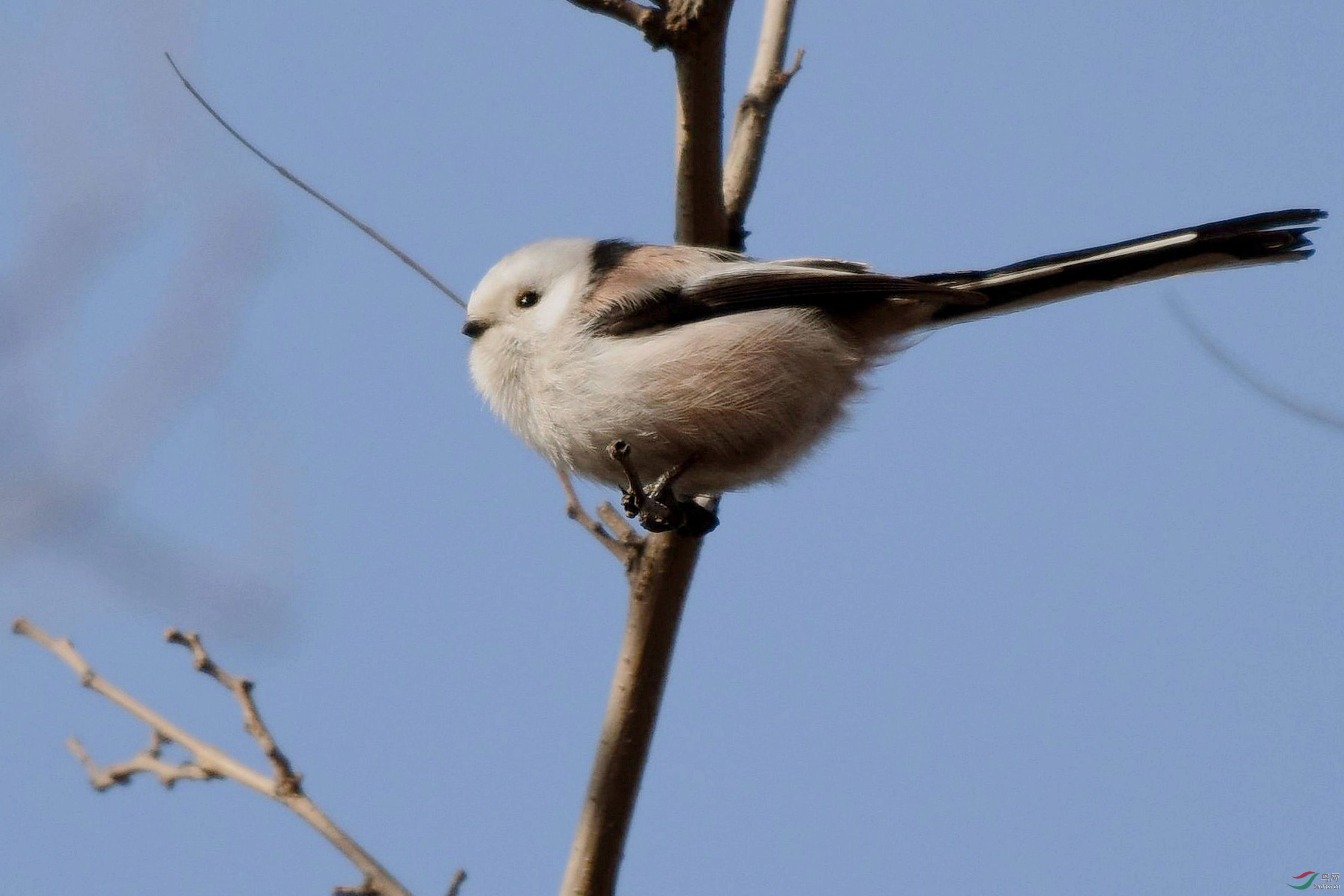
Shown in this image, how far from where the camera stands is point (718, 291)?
11.0 ft

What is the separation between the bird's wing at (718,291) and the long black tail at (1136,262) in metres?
0.06

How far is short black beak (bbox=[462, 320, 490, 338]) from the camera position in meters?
3.54

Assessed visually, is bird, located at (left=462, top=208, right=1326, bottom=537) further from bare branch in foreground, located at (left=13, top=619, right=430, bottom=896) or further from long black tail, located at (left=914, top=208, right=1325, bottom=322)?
bare branch in foreground, located at (left=13, top=619, right=430, bottom=896)

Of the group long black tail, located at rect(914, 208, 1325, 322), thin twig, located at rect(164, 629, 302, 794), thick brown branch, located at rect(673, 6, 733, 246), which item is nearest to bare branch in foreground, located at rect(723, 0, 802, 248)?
thick brown branch, located at rect(673, 6, 733, 246)

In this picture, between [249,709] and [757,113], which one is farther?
A: [757,113]

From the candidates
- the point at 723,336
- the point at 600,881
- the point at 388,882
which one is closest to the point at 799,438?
the point at 723,336

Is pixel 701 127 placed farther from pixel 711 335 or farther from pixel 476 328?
pixel 476 328

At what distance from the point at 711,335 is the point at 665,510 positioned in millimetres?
543

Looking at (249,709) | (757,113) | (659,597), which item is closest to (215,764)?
(249,709)

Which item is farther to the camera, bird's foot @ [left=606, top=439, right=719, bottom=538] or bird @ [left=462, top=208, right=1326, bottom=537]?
bird @ [left=462, top=208, right=1326, bottom=537]

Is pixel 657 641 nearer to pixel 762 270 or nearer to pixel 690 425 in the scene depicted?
pixel 690 425

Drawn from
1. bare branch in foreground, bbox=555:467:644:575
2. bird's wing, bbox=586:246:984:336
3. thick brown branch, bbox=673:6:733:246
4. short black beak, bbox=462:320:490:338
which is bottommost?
bare branch in foreground, bbox=555:467:644:575

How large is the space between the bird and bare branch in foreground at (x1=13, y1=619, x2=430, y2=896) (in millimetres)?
977

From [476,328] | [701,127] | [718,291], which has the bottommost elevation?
[476,328]
